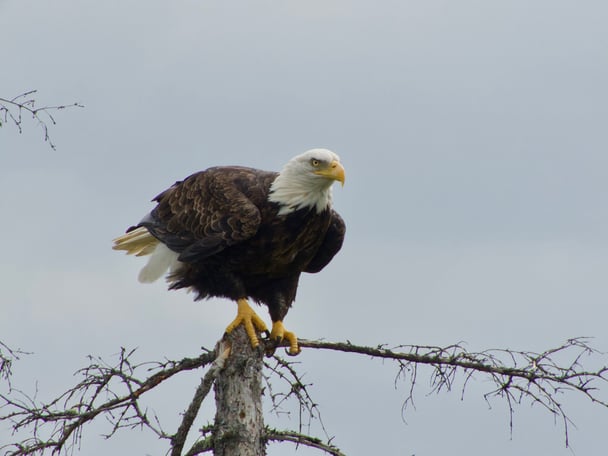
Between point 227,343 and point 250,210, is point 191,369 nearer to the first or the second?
point 227,343

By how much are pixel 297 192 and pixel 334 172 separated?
1.08 ft

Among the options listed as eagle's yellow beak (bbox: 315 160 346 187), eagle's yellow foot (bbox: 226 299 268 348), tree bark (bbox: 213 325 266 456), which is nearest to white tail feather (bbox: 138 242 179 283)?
eagle's yellow foot (bbox: 226 299 268 348)

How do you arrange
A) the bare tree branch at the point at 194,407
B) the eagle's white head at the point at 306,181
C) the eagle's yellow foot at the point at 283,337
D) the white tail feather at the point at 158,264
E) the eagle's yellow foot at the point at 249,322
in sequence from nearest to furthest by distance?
1. the bare tree branch at the point at 194,407
2. the eagle's yellow foot at the point at 249,322
3. the eagle's yellow foot at the point at 283,337
4. the eagle's white head at the point at 306,181
5. the white tail feather at the point at 158,264

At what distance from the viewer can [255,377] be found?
632 cm

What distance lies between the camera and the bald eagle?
24.1 ft

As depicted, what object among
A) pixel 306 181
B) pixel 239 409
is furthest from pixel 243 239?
pixel 239 409

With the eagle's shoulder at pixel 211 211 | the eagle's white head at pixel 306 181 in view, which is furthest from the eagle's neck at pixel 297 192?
the eagle's shoulder at pixel 211 211

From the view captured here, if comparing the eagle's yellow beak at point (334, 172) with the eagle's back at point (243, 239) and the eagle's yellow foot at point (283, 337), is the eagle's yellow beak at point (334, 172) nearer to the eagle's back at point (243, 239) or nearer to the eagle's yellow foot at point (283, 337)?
the eagle's back at point (243, 239)

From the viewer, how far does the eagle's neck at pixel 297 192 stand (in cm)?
735

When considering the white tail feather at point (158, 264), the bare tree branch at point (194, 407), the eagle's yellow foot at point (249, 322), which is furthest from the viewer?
the white tail feather at point (158, 264)

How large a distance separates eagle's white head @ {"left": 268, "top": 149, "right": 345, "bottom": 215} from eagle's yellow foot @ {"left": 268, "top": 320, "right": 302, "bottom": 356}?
88 centimetres

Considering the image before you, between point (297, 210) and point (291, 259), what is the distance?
413 mm

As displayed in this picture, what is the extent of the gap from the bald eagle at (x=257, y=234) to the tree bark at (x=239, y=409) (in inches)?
23.3

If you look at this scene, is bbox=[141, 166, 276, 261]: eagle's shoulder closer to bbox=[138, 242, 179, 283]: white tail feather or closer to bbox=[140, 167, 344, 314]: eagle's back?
bbox=[140, 167, 344, 314]: eagle's back
